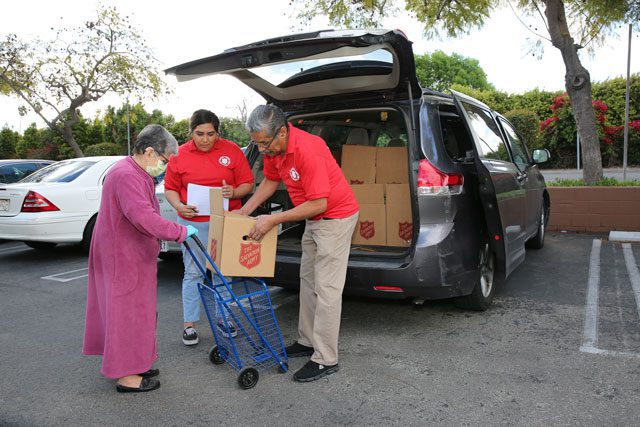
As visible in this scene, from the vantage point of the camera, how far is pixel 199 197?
149 inches

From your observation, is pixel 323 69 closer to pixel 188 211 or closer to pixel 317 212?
pixel 317 212

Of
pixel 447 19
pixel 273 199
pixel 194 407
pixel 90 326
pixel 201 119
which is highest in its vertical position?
pixel 447 19

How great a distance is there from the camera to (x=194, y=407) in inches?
113

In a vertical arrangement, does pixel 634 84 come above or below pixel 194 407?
above

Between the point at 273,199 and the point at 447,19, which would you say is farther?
the point at 447,19

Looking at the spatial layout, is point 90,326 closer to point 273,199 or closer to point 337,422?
point 337,422

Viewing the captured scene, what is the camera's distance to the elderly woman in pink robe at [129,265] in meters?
2.90

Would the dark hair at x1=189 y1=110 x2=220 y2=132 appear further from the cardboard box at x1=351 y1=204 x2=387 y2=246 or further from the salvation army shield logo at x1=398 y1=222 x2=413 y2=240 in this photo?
the salvation army shield logo at x1=398 y1=222 x2=413 y2=240

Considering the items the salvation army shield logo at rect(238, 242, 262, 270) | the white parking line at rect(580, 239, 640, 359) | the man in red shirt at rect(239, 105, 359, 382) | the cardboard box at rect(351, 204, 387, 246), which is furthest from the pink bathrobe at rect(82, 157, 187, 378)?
the white parking line at rect(580, 239, 640, 359)

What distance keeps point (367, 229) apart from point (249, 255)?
152 cm

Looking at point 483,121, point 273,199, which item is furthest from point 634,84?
point 273,199

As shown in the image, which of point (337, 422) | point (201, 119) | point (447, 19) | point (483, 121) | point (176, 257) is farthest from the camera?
point (447, 19)

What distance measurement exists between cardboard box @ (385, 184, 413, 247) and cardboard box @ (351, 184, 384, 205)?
7cm

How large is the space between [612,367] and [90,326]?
10.3ft
